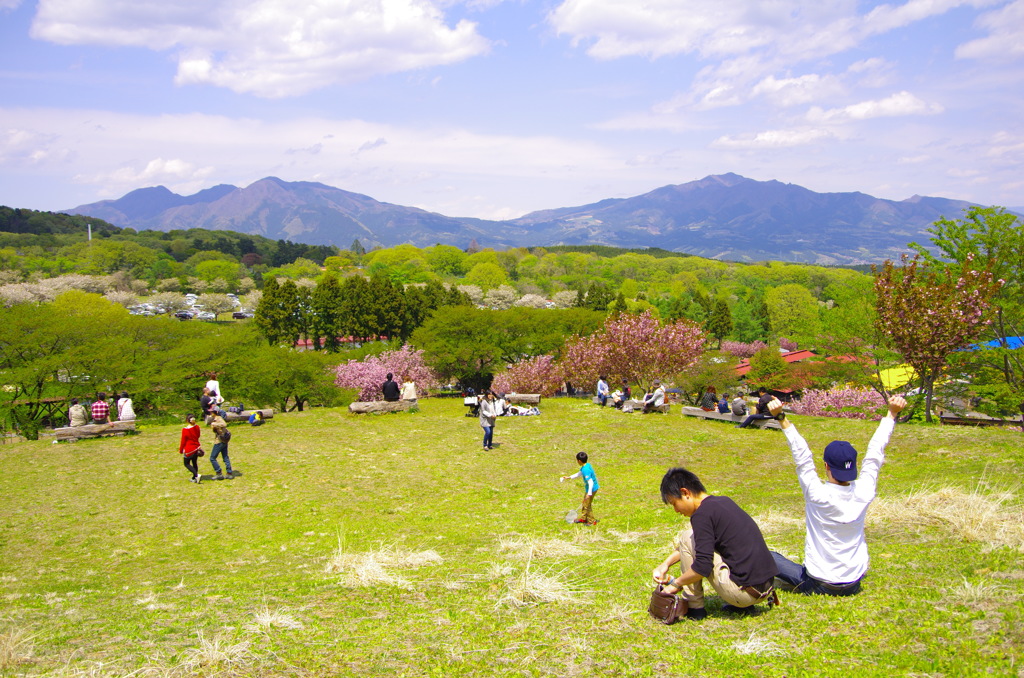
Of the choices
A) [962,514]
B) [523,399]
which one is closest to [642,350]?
[523,399]

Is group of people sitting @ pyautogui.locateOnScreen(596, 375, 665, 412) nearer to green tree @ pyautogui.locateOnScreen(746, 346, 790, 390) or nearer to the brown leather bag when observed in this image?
the brown leather bag

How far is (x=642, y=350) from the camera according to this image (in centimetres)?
2792

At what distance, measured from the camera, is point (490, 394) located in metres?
15.4

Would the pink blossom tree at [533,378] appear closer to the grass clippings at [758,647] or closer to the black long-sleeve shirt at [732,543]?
the black long-sleeve shirt at [732,543]

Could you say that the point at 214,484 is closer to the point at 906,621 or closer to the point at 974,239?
the point at 906,621

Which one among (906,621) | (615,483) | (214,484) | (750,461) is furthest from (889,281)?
(214,484)

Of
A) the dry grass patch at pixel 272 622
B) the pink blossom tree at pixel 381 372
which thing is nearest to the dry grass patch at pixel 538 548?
the dry grass patch at pixel 272 622

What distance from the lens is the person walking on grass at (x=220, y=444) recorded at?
40.9 ft

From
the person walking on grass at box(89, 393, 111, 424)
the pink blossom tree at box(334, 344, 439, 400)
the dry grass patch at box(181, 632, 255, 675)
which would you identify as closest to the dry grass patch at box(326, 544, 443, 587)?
the dry grass patch at box(181, 632, 255, 675)

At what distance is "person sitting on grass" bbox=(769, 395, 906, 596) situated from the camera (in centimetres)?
485

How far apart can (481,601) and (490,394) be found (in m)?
9.73

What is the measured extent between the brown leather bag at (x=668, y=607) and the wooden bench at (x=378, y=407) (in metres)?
16.3

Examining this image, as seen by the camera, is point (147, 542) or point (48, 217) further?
point (48, 217)

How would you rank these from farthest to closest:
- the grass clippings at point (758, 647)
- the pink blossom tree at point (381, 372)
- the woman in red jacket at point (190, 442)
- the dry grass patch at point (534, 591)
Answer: the pink blossom tree at point (381, 372)
the woman in red jacket at point (190, 442)
the dry grass patch at point (534, 591)
the grass clippings at point (758, 647)
